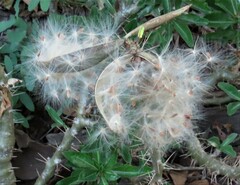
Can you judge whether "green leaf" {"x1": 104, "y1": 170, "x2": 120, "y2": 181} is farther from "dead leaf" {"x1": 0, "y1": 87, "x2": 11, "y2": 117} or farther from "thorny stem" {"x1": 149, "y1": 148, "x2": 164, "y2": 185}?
"dead leaf" {"x1": 0, "y1": 87, "x2": 11, "y2": 117}

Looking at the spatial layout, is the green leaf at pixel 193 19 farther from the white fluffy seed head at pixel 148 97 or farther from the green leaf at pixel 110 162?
the green leaf at pixel 110 162

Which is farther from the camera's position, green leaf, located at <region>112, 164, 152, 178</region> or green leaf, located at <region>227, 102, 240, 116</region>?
green leaf, located at <region>227, 102, 240, 116</region>

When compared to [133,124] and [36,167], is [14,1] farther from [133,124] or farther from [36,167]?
[133,124]

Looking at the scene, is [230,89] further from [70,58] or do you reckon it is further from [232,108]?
[70,58]

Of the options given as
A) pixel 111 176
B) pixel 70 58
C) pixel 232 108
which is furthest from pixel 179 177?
Result: pixel 70 58

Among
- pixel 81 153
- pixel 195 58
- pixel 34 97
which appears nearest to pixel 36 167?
pixel 34 97

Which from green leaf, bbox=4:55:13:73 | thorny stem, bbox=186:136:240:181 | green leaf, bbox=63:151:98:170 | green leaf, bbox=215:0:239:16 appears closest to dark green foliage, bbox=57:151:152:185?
green leaf, bbox=63:151:98:170

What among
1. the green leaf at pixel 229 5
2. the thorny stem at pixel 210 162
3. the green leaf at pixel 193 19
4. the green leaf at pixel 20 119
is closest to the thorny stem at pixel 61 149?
the green leaf at pixel 20 119
